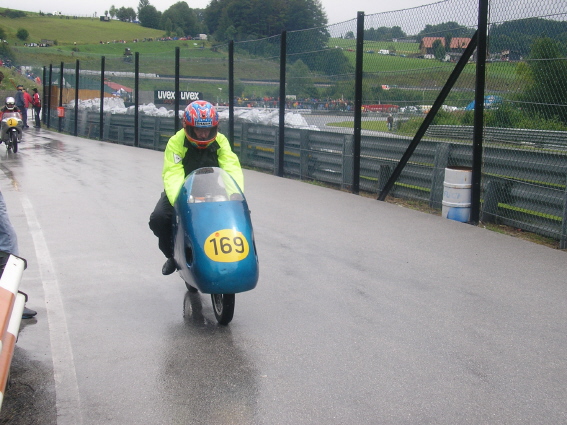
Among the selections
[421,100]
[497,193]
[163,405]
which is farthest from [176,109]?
Result: [163,405]

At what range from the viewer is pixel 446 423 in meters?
4.06

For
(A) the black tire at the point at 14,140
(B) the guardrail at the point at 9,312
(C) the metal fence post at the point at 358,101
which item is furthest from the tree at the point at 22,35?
(B) the guardrail at the point at 9,312

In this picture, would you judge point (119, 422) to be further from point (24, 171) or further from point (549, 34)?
point (24, 171)

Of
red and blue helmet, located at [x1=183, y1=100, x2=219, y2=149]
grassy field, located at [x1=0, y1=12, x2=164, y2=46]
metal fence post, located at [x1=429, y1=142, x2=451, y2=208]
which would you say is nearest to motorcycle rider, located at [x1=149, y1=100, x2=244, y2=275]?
red and blue helmet, located at [x1=183, y1=100, x2=219, y2=149]

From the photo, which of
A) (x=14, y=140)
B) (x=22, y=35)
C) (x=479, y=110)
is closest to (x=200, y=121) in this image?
(x=479, y=110)

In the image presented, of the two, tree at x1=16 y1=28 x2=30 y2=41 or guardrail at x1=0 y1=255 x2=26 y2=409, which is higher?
tree at x1=16 y1=28 x2=30 y2=41

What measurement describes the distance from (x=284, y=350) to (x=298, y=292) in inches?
61.0

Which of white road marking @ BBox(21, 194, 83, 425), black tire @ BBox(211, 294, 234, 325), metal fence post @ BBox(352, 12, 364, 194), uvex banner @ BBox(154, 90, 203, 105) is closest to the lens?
white road marking @ BBox(21, 194, 83, 425)

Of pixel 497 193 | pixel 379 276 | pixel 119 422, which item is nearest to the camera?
pixel 119 422

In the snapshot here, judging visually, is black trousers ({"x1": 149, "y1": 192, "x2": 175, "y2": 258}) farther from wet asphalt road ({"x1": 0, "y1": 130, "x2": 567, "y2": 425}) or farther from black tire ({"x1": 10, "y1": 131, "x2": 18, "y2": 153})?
black tire ({"x1": 10, "y1": 131, "x2": 18, "y2": 153})

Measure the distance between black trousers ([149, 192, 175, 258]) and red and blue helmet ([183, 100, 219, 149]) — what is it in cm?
55

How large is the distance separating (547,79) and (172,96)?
2121 centimetres

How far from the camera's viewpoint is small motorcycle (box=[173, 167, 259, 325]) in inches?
211

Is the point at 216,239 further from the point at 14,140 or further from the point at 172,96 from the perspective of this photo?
the point at 172,96
